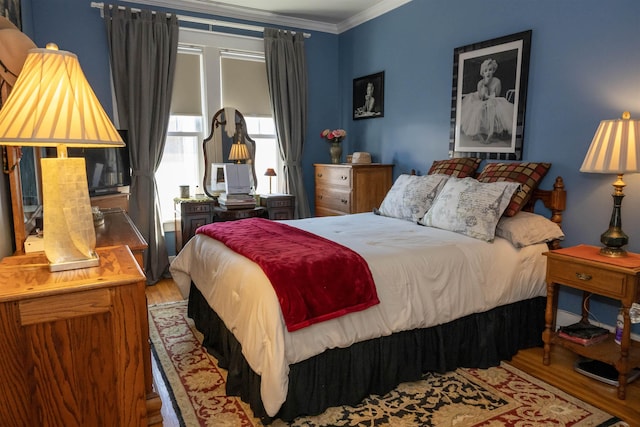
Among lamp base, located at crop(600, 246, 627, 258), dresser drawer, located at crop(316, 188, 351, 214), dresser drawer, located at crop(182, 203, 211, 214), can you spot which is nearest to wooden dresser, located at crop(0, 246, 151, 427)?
lamp base, located at crop(600, 246, 627, 258)

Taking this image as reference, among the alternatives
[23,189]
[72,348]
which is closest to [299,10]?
[23,189]

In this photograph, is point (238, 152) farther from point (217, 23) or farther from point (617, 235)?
point (617, 235)

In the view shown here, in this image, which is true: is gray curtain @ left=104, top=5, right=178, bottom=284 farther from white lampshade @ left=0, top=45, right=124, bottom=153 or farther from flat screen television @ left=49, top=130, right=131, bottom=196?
white lampshade @ left=0, top=45, right=124, bottom=153

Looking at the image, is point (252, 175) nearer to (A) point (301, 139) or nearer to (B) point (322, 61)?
(A) point (301, 139)

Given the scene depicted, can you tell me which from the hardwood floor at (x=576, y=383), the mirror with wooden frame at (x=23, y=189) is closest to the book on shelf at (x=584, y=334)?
the hardwood floor at (x=576, y=383)

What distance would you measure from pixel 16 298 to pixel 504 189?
2656 millimetres

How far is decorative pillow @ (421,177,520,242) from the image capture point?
108 inches

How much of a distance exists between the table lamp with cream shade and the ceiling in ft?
11.7

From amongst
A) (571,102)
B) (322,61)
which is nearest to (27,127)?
(571,102)

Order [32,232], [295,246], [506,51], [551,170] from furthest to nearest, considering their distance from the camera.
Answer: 1. [506,51]
2. [551,170]
3. [295,246]
4. [32,232]

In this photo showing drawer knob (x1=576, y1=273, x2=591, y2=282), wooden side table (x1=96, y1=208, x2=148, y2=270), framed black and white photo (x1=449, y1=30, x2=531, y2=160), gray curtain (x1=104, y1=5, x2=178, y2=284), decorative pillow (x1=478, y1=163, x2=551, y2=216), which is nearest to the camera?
wooden side table (x1=96, y1=208, x2=148, y2=270)

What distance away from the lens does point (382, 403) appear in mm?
2242

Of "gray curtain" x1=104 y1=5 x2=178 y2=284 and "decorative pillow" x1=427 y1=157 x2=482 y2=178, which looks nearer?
"decorative pillow" x1=427 y1=157 x2=482 y2=178

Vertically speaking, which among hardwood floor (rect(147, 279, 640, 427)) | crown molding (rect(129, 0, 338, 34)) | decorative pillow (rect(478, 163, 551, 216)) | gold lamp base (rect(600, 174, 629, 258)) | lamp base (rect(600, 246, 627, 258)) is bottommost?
hardwood floor (rect(147, 279, 640, 427))
